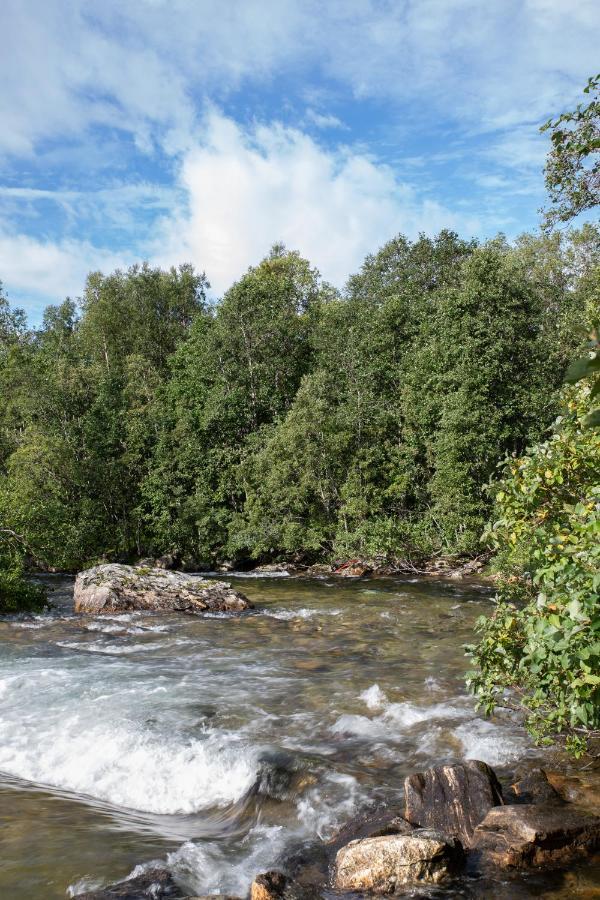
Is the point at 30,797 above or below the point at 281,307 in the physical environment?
below

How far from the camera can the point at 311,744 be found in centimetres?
940

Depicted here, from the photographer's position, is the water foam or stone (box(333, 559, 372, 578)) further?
stone (box(333, 559, 372, 578))

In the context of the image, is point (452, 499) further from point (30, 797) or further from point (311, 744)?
point (30, 797)

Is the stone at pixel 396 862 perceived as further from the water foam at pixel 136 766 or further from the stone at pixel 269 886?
the water foam at pixel 136 766

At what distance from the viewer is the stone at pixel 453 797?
264 inches

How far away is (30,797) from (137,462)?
31625 mm

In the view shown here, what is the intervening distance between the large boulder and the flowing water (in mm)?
2892

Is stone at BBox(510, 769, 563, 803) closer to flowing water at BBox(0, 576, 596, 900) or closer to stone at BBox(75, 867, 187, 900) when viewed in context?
flowing water at BBox(0, 576, 596, 900)

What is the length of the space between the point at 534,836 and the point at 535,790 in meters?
1.23

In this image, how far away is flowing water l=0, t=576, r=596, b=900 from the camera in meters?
6.72

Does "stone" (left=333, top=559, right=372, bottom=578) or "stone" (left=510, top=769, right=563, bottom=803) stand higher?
"stone" (left=510, top=769, right=563, bottom=803)

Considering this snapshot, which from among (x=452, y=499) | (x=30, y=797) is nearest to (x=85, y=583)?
(x=30, y=797)

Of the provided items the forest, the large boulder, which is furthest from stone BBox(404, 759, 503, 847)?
the large boulder

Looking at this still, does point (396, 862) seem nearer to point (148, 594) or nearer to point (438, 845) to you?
point (438, 845)
